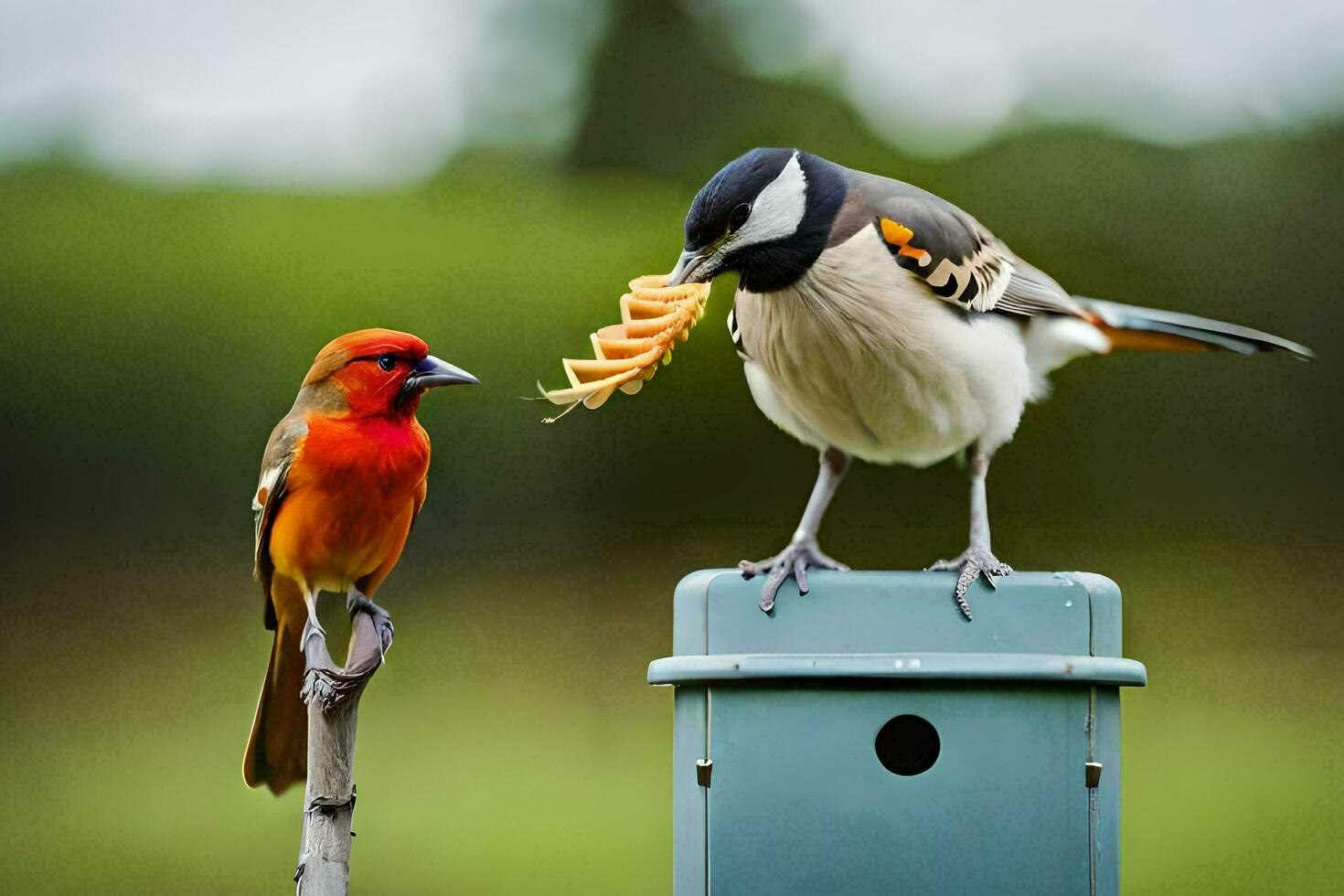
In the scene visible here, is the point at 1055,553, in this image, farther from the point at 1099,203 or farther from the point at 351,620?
the point at 351,620

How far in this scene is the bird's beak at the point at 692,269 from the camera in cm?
263

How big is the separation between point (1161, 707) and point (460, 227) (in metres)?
2.76

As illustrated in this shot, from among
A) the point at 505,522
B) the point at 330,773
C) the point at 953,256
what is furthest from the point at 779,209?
the point at 505,522

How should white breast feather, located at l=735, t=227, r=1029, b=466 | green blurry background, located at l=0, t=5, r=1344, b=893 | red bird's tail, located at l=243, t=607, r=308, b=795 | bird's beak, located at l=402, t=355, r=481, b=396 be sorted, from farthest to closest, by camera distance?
green blurry background, located at l=0, t=5, r=1344, b=893 < white breast feather, located at l=735, t=227, r=1029, b=466 < red bird's tail, located at l=243, t=607, r=308, b=795 < bird's beak, located at l=402, t=355, r=481, b=396

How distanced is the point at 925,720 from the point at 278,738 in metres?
1.10

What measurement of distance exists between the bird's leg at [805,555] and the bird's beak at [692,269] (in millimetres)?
471

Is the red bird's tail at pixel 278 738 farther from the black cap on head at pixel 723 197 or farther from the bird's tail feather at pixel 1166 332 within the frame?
the bird's tail feather at pixel 1166 332

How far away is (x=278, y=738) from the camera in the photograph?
271 centimetres

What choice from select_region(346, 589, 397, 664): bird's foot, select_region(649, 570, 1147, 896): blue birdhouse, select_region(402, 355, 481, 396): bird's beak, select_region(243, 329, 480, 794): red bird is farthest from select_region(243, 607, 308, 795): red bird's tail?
select_region(649, 570, 1147, 896): blue birdhouse

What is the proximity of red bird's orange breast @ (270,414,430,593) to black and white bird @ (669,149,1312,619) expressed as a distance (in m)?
0.58

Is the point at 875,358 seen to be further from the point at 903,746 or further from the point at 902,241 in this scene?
the point at 903,746

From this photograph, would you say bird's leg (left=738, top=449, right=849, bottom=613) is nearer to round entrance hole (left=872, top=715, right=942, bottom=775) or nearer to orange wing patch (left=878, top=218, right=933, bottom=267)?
round entrance hole (left=872, top=715, right=942, bottom=775)

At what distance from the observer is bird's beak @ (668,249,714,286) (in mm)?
2631

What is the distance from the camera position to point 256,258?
4.99 m
